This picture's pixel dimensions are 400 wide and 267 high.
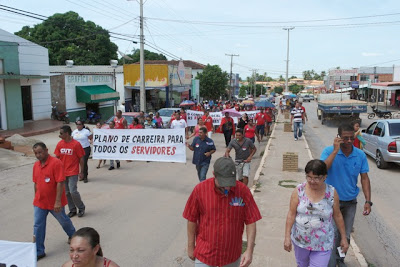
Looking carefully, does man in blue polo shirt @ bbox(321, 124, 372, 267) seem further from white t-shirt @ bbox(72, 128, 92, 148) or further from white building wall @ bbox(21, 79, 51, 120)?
white building wall @ bbox(21, 79, 51, 120)

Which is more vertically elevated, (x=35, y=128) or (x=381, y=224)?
(x=35, y=128)

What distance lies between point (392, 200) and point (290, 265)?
492 centimetres

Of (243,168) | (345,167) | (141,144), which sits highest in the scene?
(345,167)

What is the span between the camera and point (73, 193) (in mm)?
7344

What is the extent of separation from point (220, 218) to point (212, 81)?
5481 cm

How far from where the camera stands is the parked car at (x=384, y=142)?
11.5 metres

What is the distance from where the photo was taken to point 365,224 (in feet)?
23.9

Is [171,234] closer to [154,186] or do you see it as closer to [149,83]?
[154,186]

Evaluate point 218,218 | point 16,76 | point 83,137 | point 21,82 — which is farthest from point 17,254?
point 21,82

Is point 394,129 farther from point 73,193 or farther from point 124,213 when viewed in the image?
point 73,193

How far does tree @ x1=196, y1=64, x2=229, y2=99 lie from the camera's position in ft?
189

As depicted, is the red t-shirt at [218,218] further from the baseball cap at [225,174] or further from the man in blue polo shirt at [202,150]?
the man in blue polo shirt at [202,150]

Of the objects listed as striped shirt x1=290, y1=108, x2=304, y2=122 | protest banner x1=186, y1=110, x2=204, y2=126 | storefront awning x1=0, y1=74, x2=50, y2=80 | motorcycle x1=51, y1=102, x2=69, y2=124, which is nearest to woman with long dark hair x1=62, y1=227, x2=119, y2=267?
striped shirt x1=290, y1=108, x2=304, y2=122

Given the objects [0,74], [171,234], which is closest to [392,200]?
[171,234]
